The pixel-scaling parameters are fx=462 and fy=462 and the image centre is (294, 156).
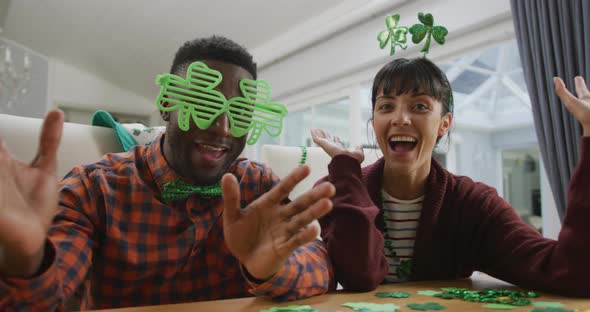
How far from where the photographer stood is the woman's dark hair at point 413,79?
128 cm

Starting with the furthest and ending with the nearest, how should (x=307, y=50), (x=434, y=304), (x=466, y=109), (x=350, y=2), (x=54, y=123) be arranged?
(x=466, y=109) < (x=307, y=50) < (x=350, y=2) < (x=434, y=304) < (x=54, y=123)

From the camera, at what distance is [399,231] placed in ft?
4.33

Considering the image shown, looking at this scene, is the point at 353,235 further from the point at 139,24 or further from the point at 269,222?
the point at 139,24

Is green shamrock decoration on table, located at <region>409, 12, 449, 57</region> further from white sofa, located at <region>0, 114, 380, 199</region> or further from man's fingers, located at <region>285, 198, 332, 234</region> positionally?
white sofa, located at <region>0, 114, 380, 199</region>

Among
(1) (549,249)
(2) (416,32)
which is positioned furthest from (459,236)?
(2) (416,32)

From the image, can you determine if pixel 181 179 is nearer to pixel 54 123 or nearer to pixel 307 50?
pixel 54 123

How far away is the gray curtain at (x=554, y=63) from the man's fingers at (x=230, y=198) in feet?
6.51

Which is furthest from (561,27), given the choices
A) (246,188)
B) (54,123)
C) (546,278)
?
(54,123)

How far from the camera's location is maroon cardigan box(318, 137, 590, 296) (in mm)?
1023

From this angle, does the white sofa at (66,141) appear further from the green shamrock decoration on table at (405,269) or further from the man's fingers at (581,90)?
the man's fingers at (581,90)

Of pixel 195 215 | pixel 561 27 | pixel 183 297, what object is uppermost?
pixel 561 27

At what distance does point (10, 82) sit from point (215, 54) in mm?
4469

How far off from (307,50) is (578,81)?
3400 mm

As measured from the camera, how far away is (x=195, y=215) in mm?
1076
